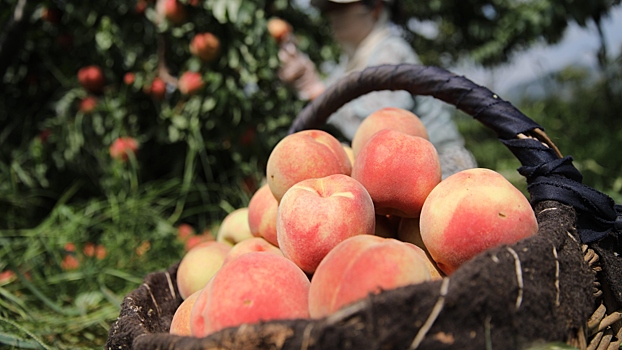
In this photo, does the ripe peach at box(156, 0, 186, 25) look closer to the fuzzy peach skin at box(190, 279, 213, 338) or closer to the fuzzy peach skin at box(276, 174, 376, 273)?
the fuzzy peach skin at box(276, 174, 376, 273)

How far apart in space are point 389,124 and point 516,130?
26 centimetres

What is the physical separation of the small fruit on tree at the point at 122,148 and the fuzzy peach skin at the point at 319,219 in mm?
1293

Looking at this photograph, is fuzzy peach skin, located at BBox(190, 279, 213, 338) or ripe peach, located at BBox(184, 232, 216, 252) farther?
ripe peach, located at BBox(184, 232, 216, 252)

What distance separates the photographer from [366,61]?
6.08 ft

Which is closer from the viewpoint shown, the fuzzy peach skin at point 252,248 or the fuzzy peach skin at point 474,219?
the fuzzy peach skin at point 474,219

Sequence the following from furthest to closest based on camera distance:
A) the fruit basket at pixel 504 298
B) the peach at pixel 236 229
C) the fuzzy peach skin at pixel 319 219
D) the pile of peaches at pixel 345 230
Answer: the peach at pixel 236 229
the fuzzy peach skin at pixel 319 219
the pile of peaches at pixel 345 230
the fruit basket at pixel 504 298

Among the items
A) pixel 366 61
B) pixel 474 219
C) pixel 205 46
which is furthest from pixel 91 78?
pixel 474 219

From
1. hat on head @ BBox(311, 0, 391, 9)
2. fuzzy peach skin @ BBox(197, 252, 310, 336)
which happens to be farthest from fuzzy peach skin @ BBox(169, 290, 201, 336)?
hat on head @ BBox(311, 0, 391, 9)

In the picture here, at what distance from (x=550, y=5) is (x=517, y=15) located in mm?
876

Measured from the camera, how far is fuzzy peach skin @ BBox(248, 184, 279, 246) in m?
0.96

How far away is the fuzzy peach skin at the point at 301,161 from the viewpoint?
88 centimetres

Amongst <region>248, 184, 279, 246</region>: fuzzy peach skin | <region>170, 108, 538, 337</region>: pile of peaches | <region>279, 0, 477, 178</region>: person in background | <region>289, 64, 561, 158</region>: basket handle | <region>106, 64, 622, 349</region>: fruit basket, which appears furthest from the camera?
<region>279, 0, 477, 178</region>: person in background

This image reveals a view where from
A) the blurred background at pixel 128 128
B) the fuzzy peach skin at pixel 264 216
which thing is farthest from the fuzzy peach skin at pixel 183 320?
the blurred background at pixel 128 128

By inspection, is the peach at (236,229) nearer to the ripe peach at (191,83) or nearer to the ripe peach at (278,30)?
the ripe peach at (191,83)
